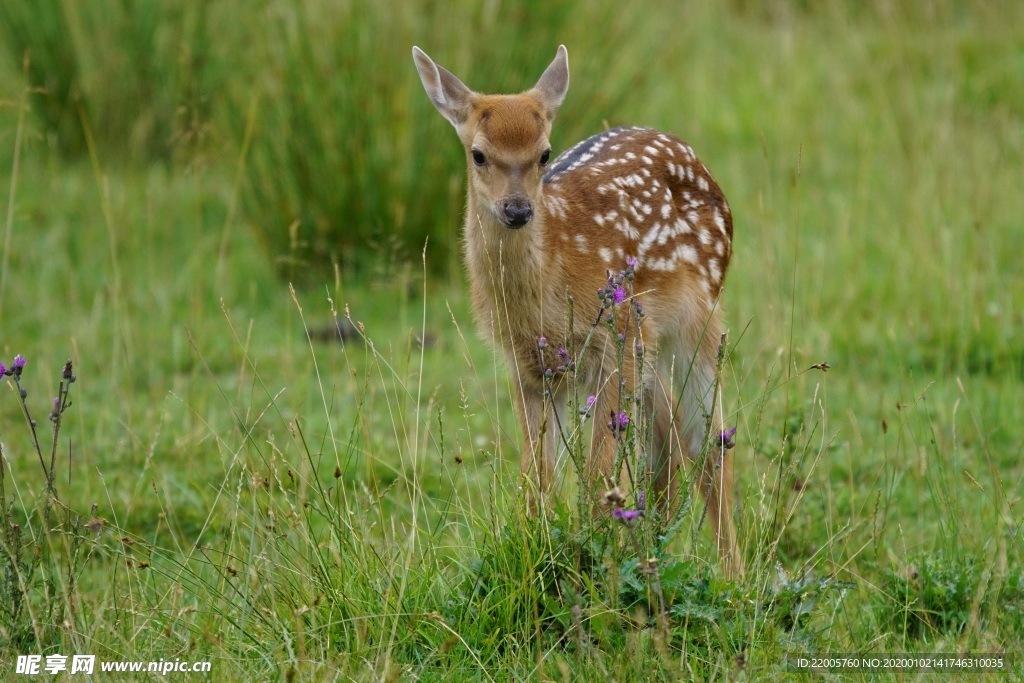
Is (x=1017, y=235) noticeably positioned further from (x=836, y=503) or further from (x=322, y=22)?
(x=322, y=22)

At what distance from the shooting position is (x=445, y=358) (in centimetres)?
650

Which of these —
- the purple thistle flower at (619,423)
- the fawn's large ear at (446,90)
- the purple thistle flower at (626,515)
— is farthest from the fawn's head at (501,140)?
the purple thistle flower at (626,515)

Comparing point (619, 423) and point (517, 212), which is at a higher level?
point (517, 212)

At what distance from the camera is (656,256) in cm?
466

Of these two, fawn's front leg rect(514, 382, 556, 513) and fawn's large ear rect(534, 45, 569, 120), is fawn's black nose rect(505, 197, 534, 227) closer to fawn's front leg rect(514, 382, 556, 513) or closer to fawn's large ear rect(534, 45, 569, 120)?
fawn's front leg rect(514, 382, 556, 513)

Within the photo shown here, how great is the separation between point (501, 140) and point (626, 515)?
5.92ft

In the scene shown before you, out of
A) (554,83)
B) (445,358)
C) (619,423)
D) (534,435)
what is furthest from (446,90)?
(445,358)

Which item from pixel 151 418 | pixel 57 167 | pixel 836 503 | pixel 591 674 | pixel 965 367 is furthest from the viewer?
pixel 57 167

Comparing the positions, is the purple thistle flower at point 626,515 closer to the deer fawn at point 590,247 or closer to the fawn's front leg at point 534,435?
the fawn's front leg at point 534,435

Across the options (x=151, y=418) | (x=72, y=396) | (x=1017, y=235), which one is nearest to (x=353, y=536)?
(x=151, y=418)

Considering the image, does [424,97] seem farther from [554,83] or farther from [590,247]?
[590,247]

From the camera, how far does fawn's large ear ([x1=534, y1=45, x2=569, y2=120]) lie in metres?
4.71

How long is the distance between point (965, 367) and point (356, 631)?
374cm

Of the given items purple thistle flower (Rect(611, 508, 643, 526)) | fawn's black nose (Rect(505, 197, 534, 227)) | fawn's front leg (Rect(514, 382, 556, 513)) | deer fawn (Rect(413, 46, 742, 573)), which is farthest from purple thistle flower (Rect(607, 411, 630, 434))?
fawn's black nose (Rect(505, 197, 534, 227))
